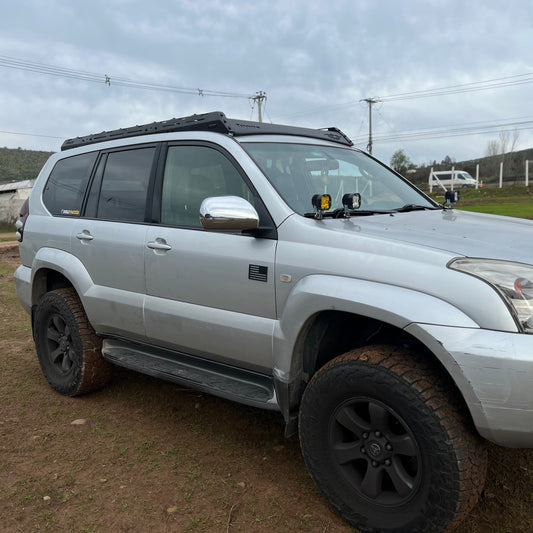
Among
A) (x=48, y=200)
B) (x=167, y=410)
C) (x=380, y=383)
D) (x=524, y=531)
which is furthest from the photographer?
(x=48, y=200)

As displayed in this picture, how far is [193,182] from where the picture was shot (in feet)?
11.0

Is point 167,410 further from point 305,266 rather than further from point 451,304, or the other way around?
point 451,304

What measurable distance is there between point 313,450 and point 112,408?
2030mm

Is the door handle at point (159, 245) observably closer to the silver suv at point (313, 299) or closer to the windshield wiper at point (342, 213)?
the silver suv at point (313, 299)

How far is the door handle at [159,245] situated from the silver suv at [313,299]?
1 cm

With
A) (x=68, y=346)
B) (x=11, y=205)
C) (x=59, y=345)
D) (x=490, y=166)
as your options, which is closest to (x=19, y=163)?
(x=11, y=205)

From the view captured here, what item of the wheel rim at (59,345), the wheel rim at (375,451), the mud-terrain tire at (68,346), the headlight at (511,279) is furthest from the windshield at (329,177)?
the wheel rim at (59,345)

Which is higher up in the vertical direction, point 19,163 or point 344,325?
point 19,163

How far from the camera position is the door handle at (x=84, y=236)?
385 centimetres

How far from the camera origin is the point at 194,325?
3143 millimetres

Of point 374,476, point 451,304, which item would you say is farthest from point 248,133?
point 374,476

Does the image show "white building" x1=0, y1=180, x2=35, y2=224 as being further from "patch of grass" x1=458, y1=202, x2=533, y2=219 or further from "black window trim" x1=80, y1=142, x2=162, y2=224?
"black window trim" x1=80, y1=142, x2=162, y2=224

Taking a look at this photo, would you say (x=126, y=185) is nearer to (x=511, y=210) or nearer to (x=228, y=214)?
(x=228, y=214)

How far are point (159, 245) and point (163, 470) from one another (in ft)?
4.35
